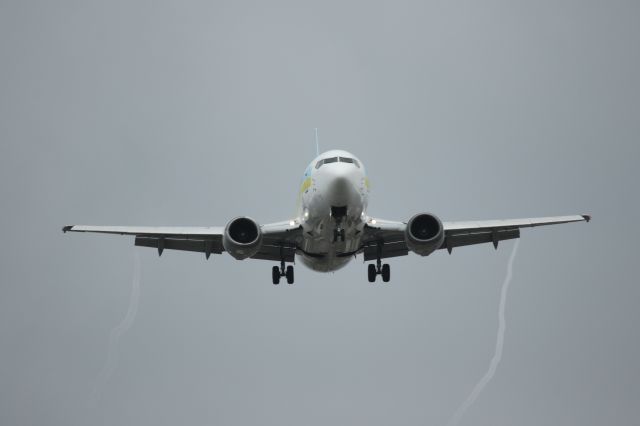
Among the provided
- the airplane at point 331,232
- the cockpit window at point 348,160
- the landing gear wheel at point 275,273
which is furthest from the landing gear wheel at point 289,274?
the cockpit window at point 348,160

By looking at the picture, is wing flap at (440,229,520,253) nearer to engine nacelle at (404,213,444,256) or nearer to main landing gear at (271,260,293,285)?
engine nacelle at (404,213,444,256)

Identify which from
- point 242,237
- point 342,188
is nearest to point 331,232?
point 342,188

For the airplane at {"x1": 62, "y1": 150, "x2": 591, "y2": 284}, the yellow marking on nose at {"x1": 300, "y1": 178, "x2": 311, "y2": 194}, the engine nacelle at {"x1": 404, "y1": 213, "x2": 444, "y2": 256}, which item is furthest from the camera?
the yellow marking on nose at {"x1": 300, "y1": 178, "x2": 311, "y2": 194}

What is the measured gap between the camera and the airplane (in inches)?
1126

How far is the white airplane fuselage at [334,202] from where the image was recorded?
2806 centimetres

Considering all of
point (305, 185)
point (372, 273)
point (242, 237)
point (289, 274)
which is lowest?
point (372, 273)

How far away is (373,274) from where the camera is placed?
35.7 m

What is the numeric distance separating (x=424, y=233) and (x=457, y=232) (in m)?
3.88

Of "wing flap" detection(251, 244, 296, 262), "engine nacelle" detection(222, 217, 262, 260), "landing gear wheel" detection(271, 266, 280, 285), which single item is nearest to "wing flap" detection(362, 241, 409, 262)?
"wing flap" detection(251, 244, 296, 262)

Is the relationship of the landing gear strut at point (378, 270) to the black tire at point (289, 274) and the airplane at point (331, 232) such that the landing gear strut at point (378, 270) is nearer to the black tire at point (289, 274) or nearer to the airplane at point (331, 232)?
the airplane at point (331, 232)

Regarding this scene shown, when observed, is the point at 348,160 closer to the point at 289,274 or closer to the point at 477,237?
the point at 289,274

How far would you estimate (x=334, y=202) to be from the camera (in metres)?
28.2

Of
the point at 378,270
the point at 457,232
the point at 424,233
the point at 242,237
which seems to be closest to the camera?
the point at 242,237

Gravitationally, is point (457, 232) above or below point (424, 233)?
above
